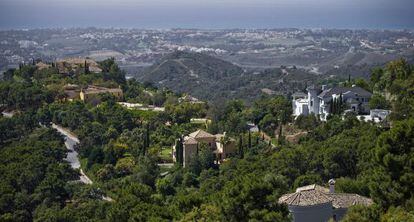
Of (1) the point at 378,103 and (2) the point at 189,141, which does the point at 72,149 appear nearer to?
(2) the point at 189,141

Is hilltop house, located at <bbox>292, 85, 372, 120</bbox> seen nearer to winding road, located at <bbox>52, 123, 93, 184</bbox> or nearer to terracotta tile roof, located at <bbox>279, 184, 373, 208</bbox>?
winding road, located at <bbox>52, 123, 93, 184</bbox>

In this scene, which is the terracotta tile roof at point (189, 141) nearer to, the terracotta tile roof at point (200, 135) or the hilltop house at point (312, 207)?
the terracotta tile roof at point (200, 135)

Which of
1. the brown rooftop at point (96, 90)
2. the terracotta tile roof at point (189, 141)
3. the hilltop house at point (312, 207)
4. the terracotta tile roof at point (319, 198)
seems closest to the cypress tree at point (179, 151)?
the terracotta tile roof at point (189, 141)

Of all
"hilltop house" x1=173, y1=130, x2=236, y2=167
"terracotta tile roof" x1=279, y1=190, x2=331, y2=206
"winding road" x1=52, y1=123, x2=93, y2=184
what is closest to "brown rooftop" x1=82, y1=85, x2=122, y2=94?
"winding road" x1=52, y1=123, x2=93, y2=184

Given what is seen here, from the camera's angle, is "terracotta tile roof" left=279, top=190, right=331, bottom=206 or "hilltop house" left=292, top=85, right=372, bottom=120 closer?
"terracotta tile roof" left=279, top=190, right=331, bottom=206

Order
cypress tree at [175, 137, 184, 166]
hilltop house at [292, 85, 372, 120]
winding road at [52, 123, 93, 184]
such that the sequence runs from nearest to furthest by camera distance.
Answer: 1. cypress tree at [175, 137, 184, 166]
2. hilltop house at [292, 85, 372, 120]
3. winding road at [52, 123, 93, 184]

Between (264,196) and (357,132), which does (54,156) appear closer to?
(357,132)

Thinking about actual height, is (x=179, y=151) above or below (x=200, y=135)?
below

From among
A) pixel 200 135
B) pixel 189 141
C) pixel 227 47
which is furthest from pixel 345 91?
pixel 227 47
